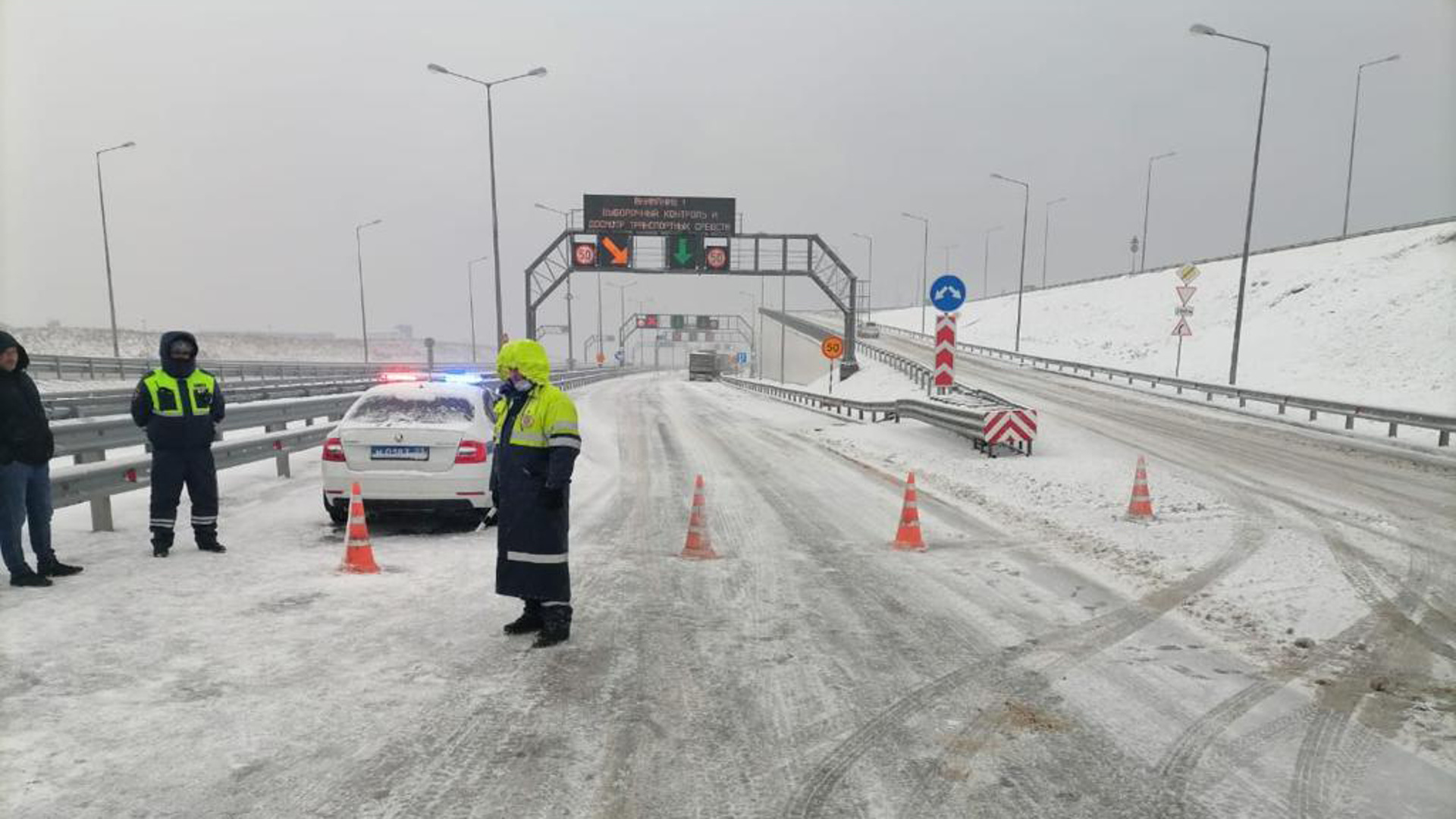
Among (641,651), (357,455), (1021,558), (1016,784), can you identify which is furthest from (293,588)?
(1021,558)

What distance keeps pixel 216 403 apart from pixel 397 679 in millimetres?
4430

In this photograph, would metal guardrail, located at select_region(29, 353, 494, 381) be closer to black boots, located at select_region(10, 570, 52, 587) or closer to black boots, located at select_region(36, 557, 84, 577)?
black boots, located at select_region(36, 557, 84, 577)

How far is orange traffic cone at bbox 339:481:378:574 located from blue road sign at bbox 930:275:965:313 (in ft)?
34.9

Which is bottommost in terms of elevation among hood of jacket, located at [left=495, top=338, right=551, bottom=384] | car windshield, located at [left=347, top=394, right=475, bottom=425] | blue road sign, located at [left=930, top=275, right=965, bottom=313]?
car windshield, located at [left=347, top=394, right=475, bottom=425]

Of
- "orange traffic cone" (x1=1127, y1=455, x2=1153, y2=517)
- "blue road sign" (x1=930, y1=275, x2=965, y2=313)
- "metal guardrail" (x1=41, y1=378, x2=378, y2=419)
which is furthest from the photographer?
"blue road sign" (x1=930, y1=275, x2=965, y2=313)

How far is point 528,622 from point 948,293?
1119cm

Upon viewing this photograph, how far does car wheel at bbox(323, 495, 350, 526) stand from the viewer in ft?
25.8

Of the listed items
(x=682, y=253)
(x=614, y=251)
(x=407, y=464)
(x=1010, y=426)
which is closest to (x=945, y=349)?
(x=1010, y=426)

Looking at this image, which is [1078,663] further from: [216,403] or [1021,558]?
[216,403]

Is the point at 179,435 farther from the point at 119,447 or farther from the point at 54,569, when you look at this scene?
the point at 119,447

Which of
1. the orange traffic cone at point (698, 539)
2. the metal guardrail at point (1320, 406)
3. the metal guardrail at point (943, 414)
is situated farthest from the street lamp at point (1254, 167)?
the orange traffic cone at point (698, 539)

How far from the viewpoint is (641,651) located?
4.82 meters

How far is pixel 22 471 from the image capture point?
5.72m

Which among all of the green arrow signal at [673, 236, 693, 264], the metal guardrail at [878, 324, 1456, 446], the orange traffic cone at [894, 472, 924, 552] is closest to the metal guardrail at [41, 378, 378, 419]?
the orange traffic cone at [894, 472, 924, 552]
